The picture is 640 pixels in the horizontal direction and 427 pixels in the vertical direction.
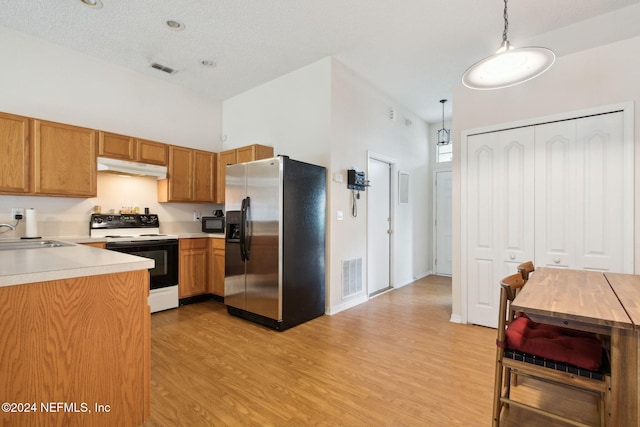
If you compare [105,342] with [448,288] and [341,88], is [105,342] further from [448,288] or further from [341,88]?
[448,288]

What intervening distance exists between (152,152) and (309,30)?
101 inches

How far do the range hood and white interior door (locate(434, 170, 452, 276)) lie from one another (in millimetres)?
5053

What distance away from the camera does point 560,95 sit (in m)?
2.95

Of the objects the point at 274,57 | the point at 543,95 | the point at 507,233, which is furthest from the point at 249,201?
the point at 543,95

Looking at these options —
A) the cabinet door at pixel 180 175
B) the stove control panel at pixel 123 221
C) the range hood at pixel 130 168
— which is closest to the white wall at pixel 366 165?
the cabinet door at pixel 180 175

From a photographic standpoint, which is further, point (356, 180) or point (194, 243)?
point (194, 243)

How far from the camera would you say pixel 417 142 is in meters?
5.87

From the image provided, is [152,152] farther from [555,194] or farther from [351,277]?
[555,194]

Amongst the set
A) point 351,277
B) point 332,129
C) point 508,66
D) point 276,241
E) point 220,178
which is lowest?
point 351,277

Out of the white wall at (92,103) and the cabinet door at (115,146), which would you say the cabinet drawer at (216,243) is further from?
the cabinet door at (115,146)

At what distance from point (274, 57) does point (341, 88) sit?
911mm

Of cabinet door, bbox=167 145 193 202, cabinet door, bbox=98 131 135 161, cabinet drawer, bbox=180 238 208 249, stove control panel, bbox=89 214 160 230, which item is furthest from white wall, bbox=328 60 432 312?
cabinet door, bbox=98 131 135 161

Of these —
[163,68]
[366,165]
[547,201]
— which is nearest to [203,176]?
[163,68]

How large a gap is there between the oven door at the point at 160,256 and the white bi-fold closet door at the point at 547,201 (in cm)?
361
